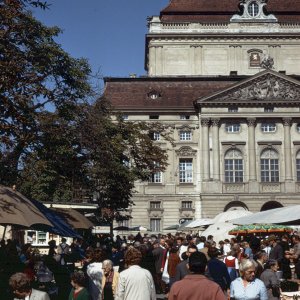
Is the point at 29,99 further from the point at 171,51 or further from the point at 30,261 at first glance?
the point at 171,51

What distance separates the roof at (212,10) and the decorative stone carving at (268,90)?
8254mm

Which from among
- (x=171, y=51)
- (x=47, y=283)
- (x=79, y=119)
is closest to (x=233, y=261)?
(x=47, y=283)

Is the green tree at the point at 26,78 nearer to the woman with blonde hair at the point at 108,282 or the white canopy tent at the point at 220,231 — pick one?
the woman with blonde hair at the point at 108,282

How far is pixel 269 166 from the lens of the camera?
60.9 meters

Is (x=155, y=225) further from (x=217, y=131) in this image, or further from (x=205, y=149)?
(x=217, y=131)

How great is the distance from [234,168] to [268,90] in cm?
731

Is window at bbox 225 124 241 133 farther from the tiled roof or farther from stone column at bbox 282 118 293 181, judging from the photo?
stone column at bbox 282 118 293 181

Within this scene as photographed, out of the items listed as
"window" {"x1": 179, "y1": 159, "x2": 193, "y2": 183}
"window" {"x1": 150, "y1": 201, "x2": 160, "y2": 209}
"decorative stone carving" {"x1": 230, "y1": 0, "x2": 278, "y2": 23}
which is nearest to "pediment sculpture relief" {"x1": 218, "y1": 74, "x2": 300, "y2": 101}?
"window" {"x1": 179, "y1": 159, "x2": 193, "y2": 183}

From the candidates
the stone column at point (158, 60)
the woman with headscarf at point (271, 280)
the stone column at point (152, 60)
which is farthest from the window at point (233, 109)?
the woman with headscarf at point (271, 280)

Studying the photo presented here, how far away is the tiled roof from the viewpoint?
203 ft

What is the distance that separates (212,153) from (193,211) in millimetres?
5261

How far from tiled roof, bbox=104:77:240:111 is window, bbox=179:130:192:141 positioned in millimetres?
2341

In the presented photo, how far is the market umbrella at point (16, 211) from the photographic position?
1220cm

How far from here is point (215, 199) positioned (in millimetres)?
59656
